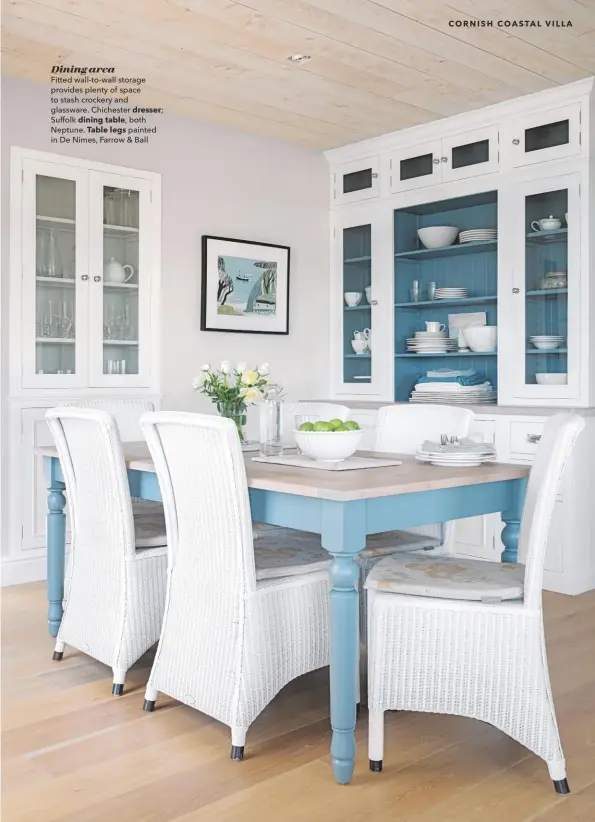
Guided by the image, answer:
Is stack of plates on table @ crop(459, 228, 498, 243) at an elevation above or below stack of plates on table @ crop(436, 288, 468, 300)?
above

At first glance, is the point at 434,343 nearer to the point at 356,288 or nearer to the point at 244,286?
the point at 356,288

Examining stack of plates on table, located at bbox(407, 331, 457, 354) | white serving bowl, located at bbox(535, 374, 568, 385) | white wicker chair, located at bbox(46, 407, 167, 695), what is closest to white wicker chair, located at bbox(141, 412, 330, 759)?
white wicker chair, located at bbox(46, 407, 167, 695)

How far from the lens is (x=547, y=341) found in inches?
169

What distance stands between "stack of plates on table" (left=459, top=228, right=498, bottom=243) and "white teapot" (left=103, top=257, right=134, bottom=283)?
189 cm

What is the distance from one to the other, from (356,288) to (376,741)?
11.6ft

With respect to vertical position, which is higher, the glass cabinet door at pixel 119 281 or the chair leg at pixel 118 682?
the glass cabinet door at pixel 119 281

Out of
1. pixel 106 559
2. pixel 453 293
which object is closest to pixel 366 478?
pixel 106 559

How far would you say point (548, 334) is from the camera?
4293mm

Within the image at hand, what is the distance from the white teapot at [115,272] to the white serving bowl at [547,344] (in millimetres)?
2172

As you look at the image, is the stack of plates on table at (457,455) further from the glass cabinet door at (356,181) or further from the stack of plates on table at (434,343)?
the glass cabinet door at (356,181)

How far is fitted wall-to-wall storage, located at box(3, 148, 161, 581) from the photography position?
4133 millimetres

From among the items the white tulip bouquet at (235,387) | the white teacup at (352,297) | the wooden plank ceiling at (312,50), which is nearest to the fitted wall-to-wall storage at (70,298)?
the wooden plank ceiling at (312,50)

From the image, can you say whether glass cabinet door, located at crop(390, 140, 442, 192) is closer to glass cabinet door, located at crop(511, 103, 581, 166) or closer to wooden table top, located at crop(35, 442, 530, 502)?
glass cabinet door, located at crop(511, 103, 581, 166)

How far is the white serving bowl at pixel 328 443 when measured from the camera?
2.62 meters
